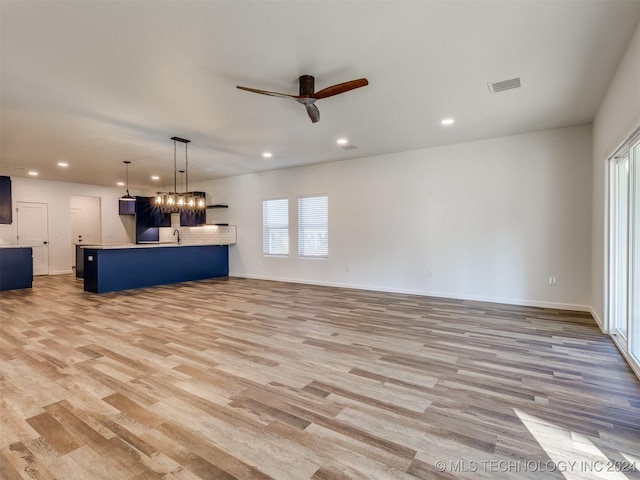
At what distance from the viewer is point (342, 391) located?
2.41 m

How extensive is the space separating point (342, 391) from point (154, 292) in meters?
5.48

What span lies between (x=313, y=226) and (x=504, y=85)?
482 cm

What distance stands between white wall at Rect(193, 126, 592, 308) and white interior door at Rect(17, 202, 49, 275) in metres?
7.45

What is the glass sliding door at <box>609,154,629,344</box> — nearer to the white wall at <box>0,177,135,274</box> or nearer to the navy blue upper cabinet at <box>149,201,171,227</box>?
the navy blue upper cabinet at <box>149,201,171,227</box>

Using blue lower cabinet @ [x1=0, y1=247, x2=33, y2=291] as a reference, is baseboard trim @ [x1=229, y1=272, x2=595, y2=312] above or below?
below

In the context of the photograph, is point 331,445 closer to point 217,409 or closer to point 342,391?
point 342,391

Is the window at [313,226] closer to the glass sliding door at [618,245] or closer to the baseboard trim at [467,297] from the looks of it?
the baseboard trim at [467,297]

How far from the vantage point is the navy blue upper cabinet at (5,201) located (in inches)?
328

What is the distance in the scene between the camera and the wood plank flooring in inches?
65.3

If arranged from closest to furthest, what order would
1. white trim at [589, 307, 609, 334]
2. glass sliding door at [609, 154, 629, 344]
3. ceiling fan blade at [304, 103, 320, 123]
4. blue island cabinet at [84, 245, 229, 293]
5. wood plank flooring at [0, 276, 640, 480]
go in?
wood plank flooring at [0, 276, 640, 480], ceiling fan blade at [304, 103, 320, 123], glass sliding door at [609, 154, 629, 344], white trim at [589, 307, 609, 334], blue island cabinet at [84, 245, 229, 293]

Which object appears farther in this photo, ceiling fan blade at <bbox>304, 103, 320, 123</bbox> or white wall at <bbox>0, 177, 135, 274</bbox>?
white wall at <bbox>0, 177, 135, 274</bbox>

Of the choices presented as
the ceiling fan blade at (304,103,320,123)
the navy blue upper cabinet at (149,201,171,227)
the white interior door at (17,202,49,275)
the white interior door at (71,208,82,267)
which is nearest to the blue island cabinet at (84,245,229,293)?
the navy blue upper cabinet at (149,201,171,227)

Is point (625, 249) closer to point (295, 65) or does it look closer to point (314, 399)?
point (314, 399)

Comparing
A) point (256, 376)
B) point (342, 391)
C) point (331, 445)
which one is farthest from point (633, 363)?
point (256, 376)
